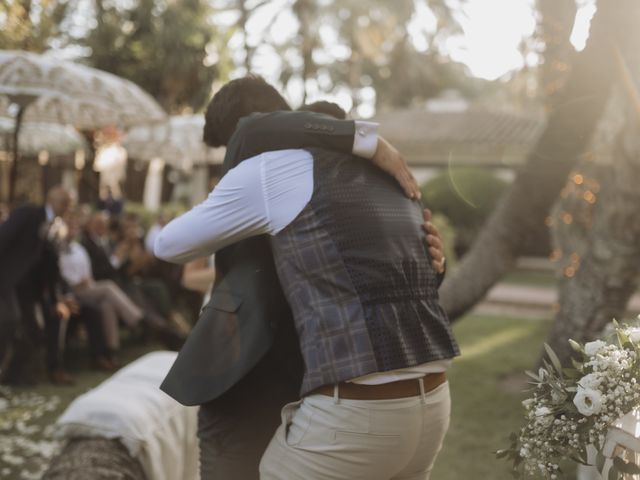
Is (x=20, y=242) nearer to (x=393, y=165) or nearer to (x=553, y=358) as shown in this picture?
(x=393, y=165)

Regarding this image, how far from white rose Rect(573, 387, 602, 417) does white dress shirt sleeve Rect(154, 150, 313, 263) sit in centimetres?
89

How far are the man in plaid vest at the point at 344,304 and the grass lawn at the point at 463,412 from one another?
1.95m

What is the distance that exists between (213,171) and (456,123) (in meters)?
11.4

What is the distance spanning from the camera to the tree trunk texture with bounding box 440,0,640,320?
5.25 metres

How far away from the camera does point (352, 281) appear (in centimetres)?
173

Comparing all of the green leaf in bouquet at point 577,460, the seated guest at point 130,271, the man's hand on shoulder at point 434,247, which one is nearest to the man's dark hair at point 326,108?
the man's hand on shoulder at point 434,247

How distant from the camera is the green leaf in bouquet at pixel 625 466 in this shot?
5.72 feet

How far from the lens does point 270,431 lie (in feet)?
7.02

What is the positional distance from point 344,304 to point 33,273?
19.2 ft

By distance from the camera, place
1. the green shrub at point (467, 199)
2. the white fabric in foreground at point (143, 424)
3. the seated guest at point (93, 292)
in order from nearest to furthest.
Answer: the white fabric in foreground at point (143, 424) → the seated guest at point (93, 292) → the green shrub at point (467, 199)

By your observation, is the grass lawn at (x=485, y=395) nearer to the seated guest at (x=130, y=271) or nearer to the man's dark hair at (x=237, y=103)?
the man's dark hair at (x=237, y=103)

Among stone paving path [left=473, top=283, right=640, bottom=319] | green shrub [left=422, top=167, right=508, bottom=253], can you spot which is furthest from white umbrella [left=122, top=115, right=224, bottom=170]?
green shrub [left=422, top=167, right=508, bottom=253]

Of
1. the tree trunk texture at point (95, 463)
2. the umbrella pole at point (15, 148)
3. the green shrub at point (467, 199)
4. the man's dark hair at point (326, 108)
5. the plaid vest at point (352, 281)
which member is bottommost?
the green shrub at point (467, 199)

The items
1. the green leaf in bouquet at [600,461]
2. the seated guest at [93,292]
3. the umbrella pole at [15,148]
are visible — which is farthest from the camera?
the seated guest at [93,292]
